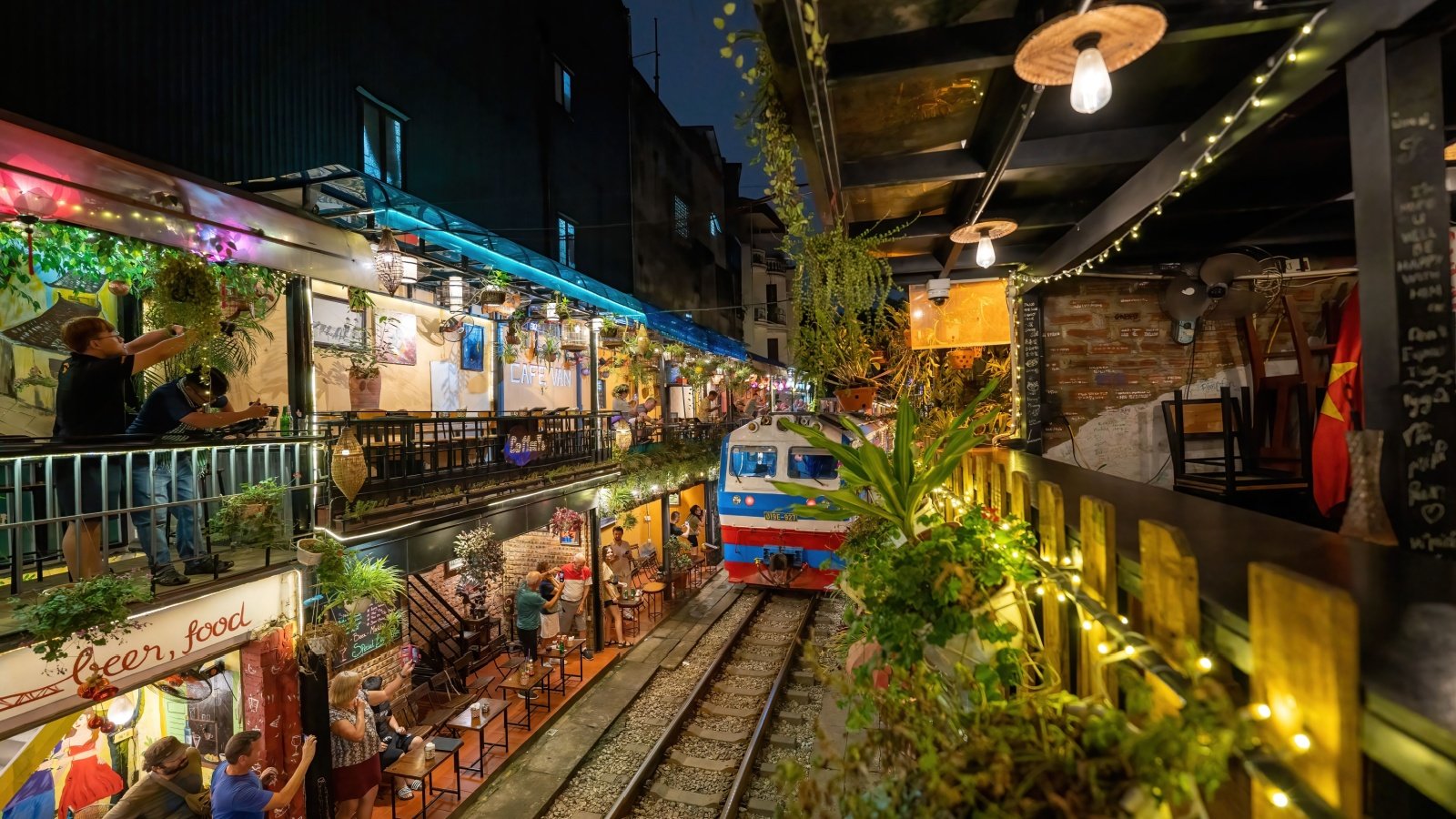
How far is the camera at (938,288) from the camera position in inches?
267

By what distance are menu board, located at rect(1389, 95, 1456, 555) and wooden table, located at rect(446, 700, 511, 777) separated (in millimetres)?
7954

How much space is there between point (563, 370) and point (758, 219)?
21.1 m

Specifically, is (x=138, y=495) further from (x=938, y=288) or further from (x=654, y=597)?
(x=654, y=597)

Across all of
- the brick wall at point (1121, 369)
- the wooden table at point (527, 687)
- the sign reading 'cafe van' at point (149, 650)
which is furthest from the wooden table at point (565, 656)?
the brick wall at point (1121, 369)

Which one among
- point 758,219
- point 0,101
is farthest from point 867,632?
point 758,219

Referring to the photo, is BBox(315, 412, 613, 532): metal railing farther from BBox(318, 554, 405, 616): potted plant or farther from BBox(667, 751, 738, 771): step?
BBox(667, 751, 738, 771): step

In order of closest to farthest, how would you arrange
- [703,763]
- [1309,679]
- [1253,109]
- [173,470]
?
[1309,679] → [1253,109] → [173,470] → [703,763]

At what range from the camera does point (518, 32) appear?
14.9m

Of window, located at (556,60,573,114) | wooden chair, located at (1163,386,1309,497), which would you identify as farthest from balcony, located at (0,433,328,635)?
window, located at (556,60,573,114)

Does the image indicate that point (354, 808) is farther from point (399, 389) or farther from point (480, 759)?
point (399, 389)

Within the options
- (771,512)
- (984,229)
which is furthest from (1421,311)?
(771,512)

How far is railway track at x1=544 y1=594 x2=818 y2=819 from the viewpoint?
6.44 meters

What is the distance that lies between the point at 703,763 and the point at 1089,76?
23.9 ft

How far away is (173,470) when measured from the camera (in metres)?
4.87
